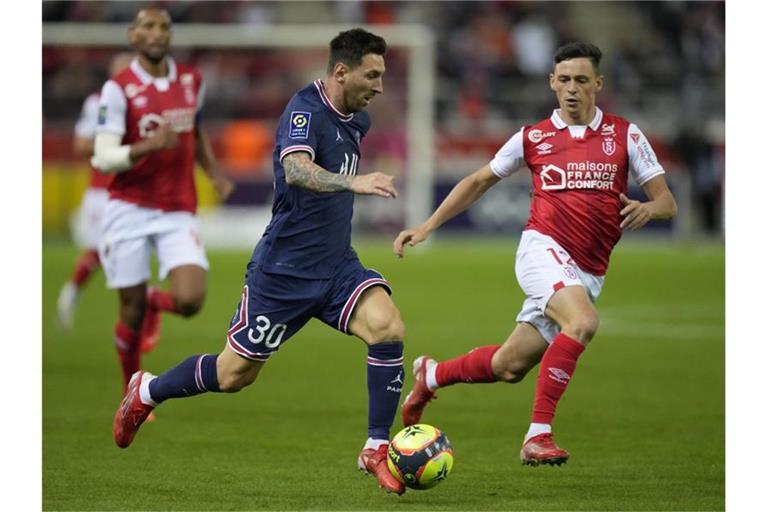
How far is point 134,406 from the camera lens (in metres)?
8.03

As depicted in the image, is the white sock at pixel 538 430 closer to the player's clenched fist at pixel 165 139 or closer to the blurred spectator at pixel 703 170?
the player's clenched fist at pixel 165 139

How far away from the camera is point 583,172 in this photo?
8047mm

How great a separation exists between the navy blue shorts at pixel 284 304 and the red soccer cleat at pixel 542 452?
106 cm

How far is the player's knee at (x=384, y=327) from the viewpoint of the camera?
24.0ft

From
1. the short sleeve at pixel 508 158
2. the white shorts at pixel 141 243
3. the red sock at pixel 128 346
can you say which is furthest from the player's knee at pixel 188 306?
the short sleeve at pixel 508 158

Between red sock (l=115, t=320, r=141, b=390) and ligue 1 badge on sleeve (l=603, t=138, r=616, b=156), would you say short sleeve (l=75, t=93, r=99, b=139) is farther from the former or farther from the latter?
ligue 1 badge on sleeve (l=603, t=138, r=616, b=156)

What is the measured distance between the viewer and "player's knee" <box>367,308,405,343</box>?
24.0ft

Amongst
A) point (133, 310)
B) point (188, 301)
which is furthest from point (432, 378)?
point (133, 310)

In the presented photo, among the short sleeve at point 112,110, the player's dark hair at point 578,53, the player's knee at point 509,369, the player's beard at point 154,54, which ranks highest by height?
the player's beard at point 154,54

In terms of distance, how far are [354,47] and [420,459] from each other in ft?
6.69

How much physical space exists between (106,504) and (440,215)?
2413 mm

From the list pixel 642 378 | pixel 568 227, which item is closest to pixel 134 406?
pixel 568 227

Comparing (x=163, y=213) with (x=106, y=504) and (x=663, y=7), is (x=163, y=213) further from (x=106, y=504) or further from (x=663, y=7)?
(x=663, y=7)

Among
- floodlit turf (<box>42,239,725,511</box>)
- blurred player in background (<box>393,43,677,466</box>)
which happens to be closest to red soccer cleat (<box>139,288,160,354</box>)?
floodlit turf (<box>42,239,725,511</box>)
